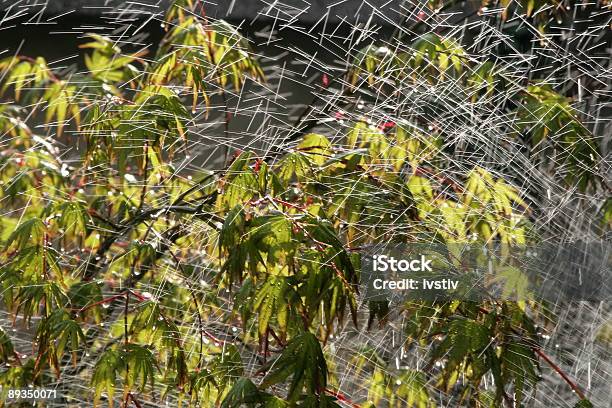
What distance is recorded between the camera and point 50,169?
1956mm

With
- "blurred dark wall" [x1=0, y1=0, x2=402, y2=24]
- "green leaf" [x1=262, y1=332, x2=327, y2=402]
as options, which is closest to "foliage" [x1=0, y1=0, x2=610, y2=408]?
"green leaf" [x1=262, y1=332, x2=327, y2=402]

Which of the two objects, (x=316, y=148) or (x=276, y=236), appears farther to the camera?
(x=316, y=148)

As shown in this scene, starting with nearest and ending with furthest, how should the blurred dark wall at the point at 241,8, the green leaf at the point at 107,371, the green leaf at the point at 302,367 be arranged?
1. the green leaf at the point at 302,367
2. the green leaf at the point at 107,371
3. the blurred dark wall at the point at 241,8

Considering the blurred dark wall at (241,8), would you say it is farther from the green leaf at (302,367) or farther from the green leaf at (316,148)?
the green leaf at (302,367)

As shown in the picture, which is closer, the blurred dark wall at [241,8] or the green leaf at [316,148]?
the green leaf at [316,148]

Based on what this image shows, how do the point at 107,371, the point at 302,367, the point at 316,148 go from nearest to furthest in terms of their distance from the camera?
the point at 302,367, the point at 107,371, the point at 316,148

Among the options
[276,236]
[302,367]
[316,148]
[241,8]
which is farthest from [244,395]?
[241,8]

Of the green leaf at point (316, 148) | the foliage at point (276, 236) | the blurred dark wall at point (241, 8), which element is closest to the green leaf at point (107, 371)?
the foliage at point (276, 236)

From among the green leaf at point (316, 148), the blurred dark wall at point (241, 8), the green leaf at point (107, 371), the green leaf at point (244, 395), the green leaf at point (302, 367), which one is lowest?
the green leaf at point (107, 371)

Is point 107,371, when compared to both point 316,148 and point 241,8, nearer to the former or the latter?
point 316,148

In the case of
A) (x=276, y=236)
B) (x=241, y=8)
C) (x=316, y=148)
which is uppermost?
(x=241, y=8)

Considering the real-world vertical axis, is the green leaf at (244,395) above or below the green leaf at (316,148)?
below

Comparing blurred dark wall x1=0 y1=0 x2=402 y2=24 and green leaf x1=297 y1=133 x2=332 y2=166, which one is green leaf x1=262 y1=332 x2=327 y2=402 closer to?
green leaf x1=297 y1=133 x2=332 y2=166

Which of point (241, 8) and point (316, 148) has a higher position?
point (241, 8)
